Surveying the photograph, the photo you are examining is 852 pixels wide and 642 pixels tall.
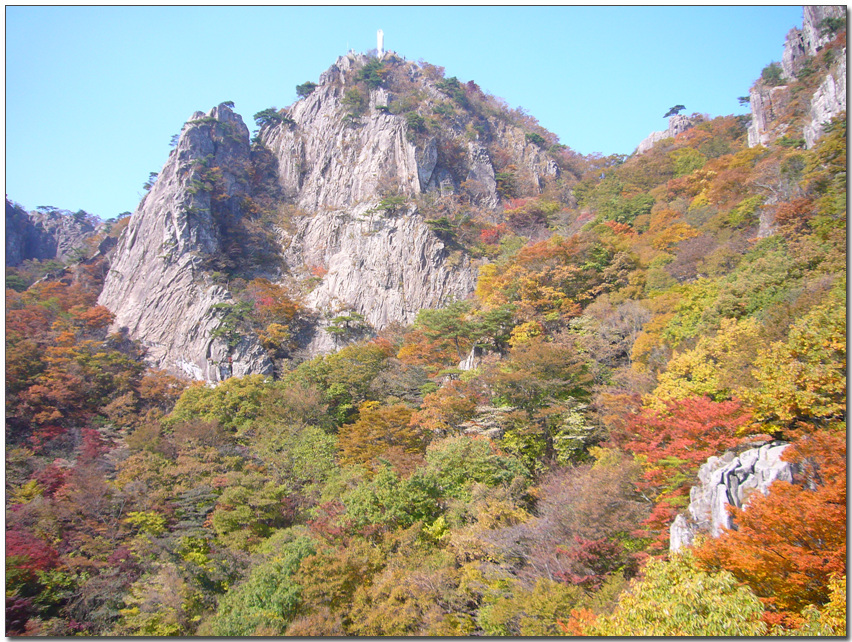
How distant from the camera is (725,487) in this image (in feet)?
30.3

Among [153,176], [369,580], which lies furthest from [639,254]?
[153,176]

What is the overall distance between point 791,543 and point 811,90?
133ft

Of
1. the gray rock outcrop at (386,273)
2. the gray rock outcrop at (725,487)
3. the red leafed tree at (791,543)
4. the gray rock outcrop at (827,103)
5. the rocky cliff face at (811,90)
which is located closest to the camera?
the red leafed tree at (791,543)

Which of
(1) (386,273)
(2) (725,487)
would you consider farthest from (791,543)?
(1) (386,273)

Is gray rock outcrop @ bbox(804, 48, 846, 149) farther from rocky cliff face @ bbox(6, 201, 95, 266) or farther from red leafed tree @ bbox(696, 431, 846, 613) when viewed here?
rocky cliff face @ bbox(6, 201, 95, 266)

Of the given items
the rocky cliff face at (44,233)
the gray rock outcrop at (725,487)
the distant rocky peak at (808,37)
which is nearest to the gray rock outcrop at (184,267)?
the rocky cliff face at (44,233)

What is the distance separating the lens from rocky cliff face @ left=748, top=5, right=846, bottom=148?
91.4 ft

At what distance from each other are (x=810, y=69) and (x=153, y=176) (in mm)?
64023

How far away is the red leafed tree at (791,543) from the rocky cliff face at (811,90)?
28.4 meters

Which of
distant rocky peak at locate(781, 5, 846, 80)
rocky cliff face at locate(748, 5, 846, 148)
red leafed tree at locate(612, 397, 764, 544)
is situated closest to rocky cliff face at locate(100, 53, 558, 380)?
rocky cliff face at locate(748, 5, 846, 148)

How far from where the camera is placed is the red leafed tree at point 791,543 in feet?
24.3

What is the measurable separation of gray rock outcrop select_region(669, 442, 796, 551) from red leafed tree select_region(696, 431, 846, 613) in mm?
489

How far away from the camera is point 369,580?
1322 cm

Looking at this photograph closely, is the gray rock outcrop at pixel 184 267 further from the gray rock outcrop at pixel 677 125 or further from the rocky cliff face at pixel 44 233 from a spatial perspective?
the gray rock outcrop at pixel 677 125
